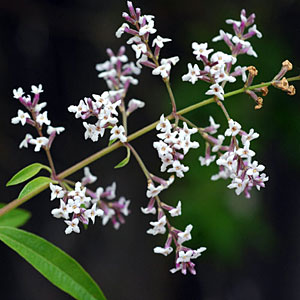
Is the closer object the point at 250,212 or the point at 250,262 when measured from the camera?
the point at 250,212

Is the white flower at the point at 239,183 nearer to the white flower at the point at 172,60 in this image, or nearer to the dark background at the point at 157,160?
the white flower at the point at 172,60

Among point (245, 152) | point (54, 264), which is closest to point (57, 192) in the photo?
point (54, 264)

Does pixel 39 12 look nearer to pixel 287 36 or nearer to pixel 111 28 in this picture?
pixel 111 28

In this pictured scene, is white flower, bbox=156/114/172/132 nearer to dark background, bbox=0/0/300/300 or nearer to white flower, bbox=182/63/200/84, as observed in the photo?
white flower, bbox=182/63/200/84

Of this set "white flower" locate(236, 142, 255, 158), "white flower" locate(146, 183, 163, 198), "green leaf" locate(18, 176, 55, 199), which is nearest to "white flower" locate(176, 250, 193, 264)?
"white flower" locate(146, 183, 163, 198)

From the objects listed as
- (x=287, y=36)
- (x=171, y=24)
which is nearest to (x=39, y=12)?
(x=171, y=24)

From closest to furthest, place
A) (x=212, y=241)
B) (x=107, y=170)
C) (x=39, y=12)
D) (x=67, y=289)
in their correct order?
(x=67, y=289) → (x=212, y=241) → (x=39, y=12) → (x=107, y=170)

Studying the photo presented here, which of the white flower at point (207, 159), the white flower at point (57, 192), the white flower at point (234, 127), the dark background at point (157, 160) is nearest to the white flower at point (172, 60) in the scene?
the white flower at point (234, 127)
